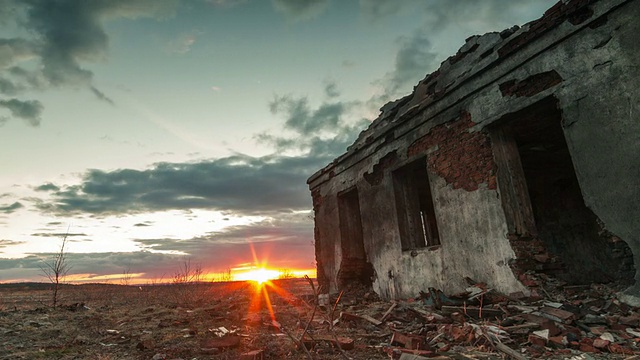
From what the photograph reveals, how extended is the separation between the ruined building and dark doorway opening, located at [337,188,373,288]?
0.10 feet

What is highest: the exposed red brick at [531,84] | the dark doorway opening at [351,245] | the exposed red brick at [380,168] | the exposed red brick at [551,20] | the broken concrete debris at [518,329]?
the exposed red brick at [551,20]

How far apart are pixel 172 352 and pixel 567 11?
7165 millimetres

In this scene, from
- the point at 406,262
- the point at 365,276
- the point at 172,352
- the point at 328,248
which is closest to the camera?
the point at 172,352

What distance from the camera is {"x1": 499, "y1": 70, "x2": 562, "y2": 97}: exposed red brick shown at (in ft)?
16.1

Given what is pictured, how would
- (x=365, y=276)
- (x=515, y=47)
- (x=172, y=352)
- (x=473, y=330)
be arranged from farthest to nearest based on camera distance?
(x=365, y=276) → (x=515, y=47) → (x=172, y=352) → (x=473, y=330)

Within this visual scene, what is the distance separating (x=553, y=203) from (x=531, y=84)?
552cm

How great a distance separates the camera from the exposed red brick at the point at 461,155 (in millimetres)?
5750

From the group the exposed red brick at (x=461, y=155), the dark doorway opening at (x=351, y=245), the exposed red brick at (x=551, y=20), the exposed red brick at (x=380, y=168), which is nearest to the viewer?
the exposed red brick at (x=551, y=20)

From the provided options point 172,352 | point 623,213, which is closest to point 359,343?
point 172,352

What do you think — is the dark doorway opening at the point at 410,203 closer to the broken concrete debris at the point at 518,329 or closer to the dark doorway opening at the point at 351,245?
the dark doorway opening at the point at 351,245

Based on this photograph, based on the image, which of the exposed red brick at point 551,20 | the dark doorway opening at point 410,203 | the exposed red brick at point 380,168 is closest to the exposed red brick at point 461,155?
the dark doorway opening at point 410,203

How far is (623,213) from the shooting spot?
4.15 m

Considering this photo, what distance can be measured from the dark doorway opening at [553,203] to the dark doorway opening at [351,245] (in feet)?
14.2

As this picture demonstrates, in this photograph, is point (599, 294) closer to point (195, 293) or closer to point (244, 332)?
point (244, 332)
